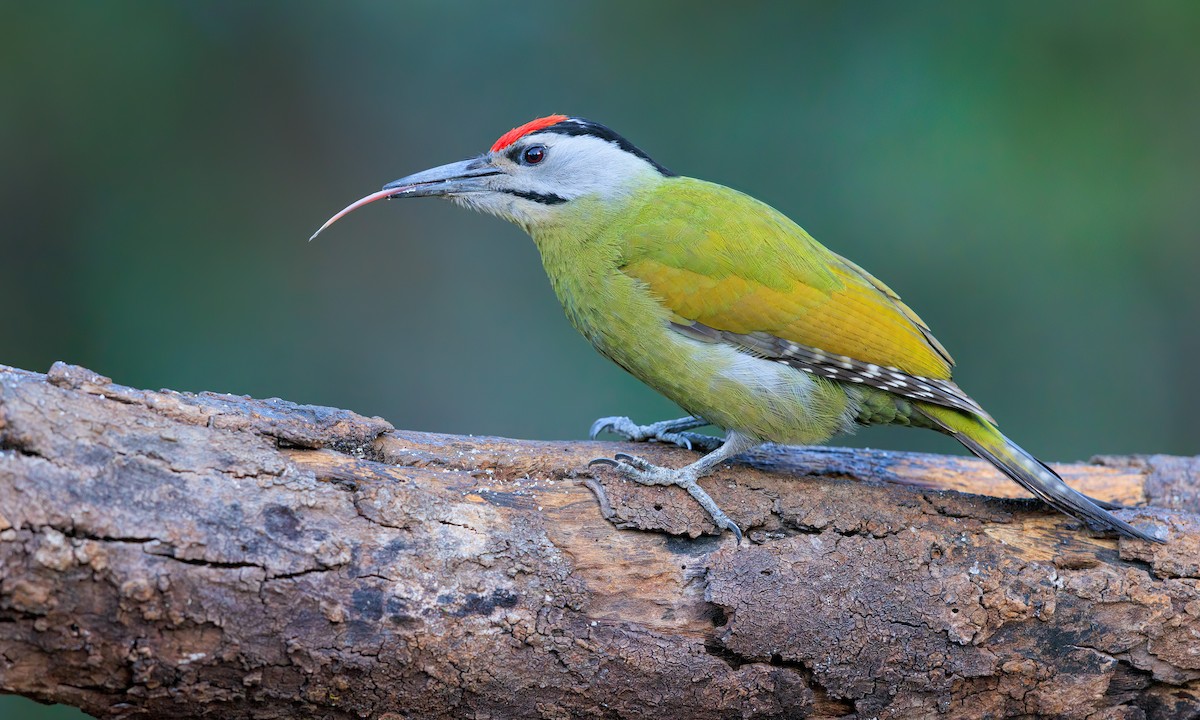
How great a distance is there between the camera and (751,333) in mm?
4086

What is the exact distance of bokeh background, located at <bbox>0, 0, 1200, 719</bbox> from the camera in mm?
7066

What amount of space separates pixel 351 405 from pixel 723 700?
4877 millimetres

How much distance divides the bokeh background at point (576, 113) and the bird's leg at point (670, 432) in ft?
7.26

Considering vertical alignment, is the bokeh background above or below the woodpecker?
above

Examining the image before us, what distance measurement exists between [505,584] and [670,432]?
1570 millimetres

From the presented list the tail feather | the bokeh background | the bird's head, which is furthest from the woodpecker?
the bokeh background

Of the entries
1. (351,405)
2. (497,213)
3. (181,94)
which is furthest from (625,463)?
(181,94)

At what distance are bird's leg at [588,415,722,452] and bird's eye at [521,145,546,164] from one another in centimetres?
121

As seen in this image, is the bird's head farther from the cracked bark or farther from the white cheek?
the cracked bark

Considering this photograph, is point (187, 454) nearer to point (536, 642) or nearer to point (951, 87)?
point (536, 642)

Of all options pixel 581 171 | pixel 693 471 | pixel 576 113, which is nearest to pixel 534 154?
pixel 581 171

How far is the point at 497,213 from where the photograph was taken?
4688 mm

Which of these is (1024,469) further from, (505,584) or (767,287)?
(505,584)

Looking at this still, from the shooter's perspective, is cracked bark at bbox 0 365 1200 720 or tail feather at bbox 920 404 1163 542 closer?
cracked bark at bbox 0 365 1200 720
